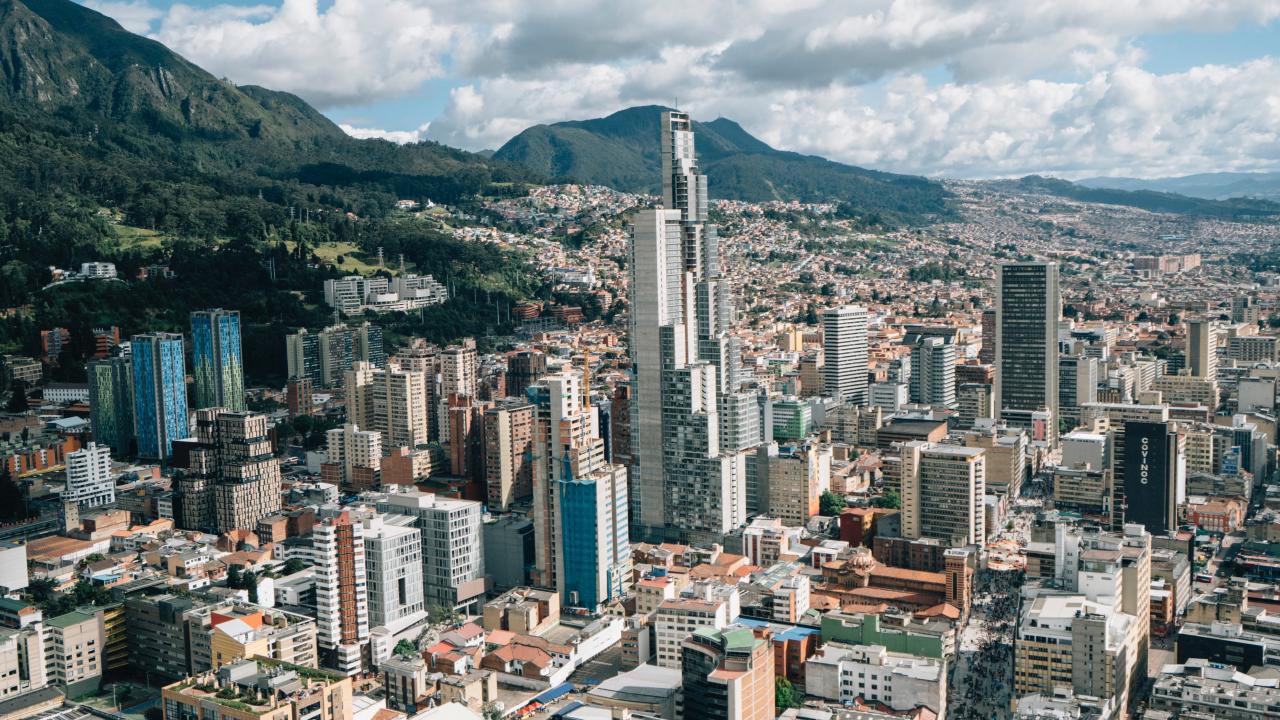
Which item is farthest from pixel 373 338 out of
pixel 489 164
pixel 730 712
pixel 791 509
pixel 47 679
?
Answer: pixel 489 164

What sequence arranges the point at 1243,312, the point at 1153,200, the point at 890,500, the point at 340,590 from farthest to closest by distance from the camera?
the point at 1153,200, the point at 1243,312, the point at 890,500, the point at 340,590

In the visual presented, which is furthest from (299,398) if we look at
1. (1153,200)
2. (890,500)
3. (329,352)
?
(1153,200)

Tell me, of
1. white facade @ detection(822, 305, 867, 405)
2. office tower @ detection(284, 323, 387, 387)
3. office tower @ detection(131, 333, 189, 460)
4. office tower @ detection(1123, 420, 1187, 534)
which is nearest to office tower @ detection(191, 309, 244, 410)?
office tower @ detection(131, 333, 189, 460)

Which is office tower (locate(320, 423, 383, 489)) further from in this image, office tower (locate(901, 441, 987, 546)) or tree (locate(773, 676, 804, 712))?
tree (locate(773, 676, 804, 712))

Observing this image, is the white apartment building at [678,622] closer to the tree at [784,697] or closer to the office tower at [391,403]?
the tree at [784,697]

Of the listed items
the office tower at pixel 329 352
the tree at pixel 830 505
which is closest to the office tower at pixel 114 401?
the office tower at pixel 329 352

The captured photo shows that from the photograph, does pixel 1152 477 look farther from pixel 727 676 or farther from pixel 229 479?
pixel 229 479

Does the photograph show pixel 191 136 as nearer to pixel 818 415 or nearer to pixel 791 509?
pixel 818 415
